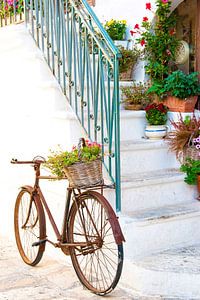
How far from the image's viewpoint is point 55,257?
507 cm

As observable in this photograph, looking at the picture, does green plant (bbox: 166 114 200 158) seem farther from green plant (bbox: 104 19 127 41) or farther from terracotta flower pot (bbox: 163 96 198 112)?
green plant (bbox: 104 19 127 41)

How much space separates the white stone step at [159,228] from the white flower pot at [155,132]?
2.70ft

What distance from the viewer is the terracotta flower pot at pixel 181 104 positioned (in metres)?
5.53

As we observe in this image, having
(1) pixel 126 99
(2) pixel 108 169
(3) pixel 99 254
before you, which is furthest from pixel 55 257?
(1) pixel 126 99

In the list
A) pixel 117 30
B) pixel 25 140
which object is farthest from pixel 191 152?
pixel 117 30

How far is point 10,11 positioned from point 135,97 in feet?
6.65

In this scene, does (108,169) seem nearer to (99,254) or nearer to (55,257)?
(99,254)

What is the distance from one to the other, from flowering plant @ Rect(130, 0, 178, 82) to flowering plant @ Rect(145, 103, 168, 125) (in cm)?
49

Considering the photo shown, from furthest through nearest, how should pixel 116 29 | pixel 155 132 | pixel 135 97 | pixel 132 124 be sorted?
pixel 116 29, pixel 135 97, pixel 132 124, pixel 155 132

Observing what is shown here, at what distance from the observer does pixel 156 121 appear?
18.0ft

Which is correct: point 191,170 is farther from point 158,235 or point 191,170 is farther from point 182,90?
point 182,90

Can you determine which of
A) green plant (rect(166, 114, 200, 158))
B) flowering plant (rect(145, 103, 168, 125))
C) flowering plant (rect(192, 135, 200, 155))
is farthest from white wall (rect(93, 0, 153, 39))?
flowering plant (rect(192, 135, 200, 155))

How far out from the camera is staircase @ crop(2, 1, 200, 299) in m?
4.10

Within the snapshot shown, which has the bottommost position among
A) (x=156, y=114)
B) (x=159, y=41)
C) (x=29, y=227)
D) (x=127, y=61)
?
(x=29, y=227)
